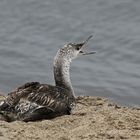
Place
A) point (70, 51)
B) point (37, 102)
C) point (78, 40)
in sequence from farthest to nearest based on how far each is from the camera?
point (78, 40) < point (70, 51) < point (37, 102)

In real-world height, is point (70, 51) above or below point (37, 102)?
above

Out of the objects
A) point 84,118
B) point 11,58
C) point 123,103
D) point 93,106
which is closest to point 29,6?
point 11,58

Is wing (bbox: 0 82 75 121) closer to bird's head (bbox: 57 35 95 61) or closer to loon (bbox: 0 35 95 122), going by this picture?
loon (bbox: 0 35 95 122)

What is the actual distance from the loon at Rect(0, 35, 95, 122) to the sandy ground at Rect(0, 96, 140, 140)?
16cm

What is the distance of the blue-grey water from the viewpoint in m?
13.3

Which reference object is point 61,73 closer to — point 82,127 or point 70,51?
point 70,51

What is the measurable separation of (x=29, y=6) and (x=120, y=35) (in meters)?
3.68

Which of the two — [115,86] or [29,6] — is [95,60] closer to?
[115,86]

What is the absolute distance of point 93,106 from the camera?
10633mm

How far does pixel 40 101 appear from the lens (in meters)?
9.31

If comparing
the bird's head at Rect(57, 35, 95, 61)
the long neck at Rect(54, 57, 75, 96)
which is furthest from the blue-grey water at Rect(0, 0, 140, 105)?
the long neck at Rect(54, 57, 75, 96)

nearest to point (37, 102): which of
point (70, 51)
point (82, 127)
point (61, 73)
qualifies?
point (82, 127)

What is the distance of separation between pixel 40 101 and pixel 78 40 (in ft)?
20.5

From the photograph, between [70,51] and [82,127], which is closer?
[82,127]
